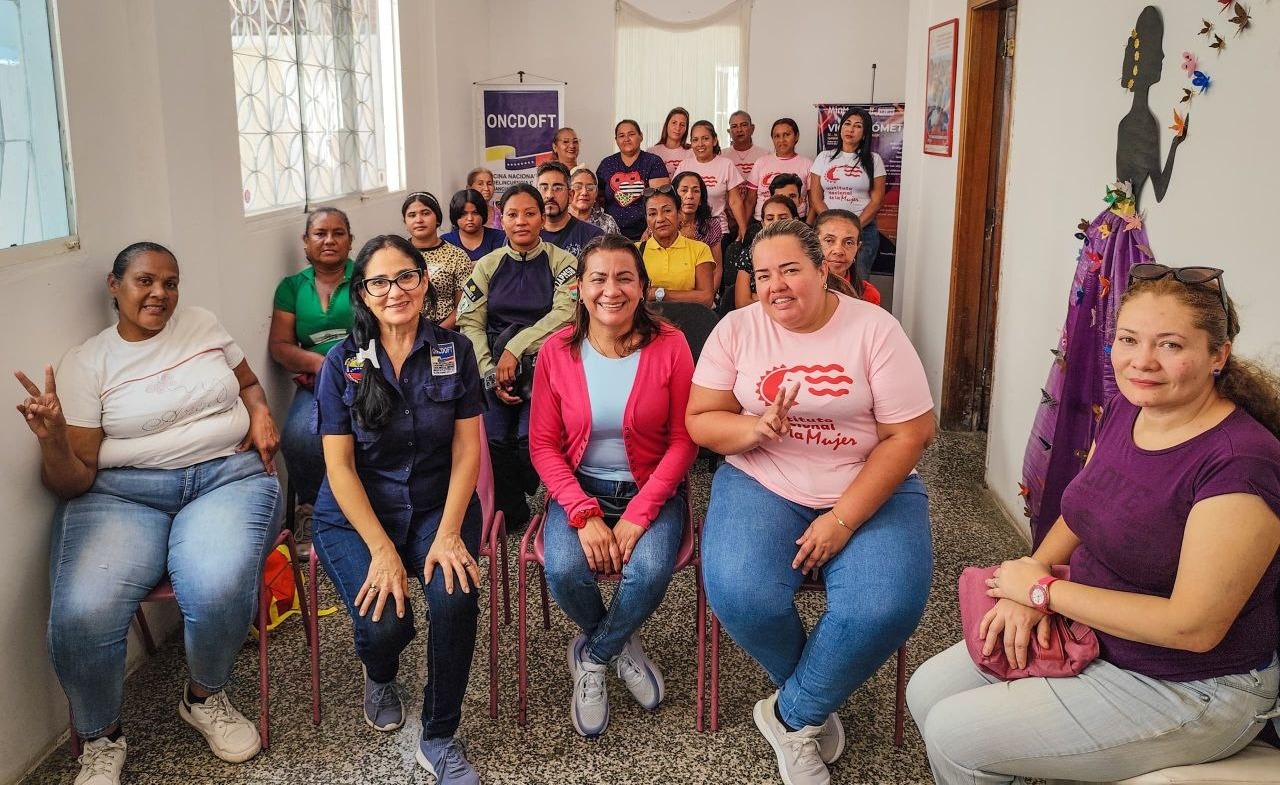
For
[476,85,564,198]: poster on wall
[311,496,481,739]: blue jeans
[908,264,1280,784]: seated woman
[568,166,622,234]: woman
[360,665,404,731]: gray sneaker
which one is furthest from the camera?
[476,85,564,198]: poster on wall

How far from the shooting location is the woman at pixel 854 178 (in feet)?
21.0

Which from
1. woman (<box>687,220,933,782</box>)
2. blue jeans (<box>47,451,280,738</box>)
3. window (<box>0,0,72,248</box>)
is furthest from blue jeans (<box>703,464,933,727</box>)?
window (<box>0,0,72,248</box>)

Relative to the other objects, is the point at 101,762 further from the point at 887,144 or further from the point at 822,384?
the point at 887,144

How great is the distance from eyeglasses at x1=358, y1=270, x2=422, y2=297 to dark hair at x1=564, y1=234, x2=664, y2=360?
46 cm

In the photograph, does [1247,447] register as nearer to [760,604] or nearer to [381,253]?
[760,604]

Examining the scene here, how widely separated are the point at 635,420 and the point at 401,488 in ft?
2.03

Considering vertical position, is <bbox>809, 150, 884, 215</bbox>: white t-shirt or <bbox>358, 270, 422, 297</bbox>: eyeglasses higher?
<bbox>809, 150, 884, 215</bbox>: white t-shirt

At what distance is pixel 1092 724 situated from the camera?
1.60m

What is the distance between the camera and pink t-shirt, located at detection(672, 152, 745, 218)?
Result: 6.68 m

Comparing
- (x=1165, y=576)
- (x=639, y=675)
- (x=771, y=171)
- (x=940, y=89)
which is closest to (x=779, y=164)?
(x=771, y=171)

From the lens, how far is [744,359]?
2363 mm

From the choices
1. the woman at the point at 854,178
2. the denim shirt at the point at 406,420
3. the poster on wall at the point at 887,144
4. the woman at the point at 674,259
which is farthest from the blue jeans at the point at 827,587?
the poster on wall at the point at 887,144

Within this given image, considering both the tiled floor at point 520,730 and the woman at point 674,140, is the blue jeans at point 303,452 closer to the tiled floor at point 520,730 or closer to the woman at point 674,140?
the tiled floor at point 520,730

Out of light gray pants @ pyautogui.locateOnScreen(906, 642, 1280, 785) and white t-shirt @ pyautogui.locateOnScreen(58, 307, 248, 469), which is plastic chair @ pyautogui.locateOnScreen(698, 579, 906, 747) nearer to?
light gray pants @ pyautogui.locateOnScreen(906, 642, 1280, 785)
